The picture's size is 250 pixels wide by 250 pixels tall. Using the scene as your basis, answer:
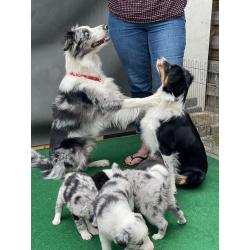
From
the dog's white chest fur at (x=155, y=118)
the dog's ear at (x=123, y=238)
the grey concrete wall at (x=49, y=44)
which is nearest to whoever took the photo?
the dog's ear at (x=123, y=238)

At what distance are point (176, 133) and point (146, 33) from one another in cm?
119

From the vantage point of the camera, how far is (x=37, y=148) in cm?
518

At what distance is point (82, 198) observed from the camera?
9.57 feet

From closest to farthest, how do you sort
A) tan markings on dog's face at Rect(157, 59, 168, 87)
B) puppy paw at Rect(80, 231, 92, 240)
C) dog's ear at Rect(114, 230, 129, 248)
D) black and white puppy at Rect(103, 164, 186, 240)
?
1. dog's ear at Rect(114, 230, 129, 248)
2. black and white puppy at Rect(103, 164, 186, 240)
3. puppy paw at Rect(80, 231, 92, 240)
4. tan markings on dog's face at Rect(157, 59, 168, 87)

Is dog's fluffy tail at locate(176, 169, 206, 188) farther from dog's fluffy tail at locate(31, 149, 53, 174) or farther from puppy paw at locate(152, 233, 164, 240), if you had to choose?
dog's fluffy tail at locate(31, 149, 53, 174)

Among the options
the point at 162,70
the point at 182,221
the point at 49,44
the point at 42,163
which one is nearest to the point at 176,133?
the point at 162,70

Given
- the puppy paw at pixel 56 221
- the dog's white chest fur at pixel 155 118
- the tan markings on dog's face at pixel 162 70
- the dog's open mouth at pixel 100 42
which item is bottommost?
the puppy paw at pixel 56 221

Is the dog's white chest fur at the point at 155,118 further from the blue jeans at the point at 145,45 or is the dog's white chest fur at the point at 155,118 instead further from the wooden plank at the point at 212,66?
the wooden plank at the point at 212,66

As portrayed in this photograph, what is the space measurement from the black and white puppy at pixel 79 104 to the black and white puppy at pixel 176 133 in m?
0.55

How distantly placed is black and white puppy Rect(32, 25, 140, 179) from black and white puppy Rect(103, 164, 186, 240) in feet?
3.47

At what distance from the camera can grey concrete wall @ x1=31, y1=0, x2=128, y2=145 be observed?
16.0ft

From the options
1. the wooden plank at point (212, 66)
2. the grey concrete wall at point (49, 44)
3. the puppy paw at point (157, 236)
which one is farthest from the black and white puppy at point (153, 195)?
the wooden plank at point (212, 66)

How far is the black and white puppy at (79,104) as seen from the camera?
398 centimetres

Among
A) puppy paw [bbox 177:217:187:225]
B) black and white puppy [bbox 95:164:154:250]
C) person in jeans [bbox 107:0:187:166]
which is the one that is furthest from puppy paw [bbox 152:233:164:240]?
person in jeans [bbox 107:0:187:166]
